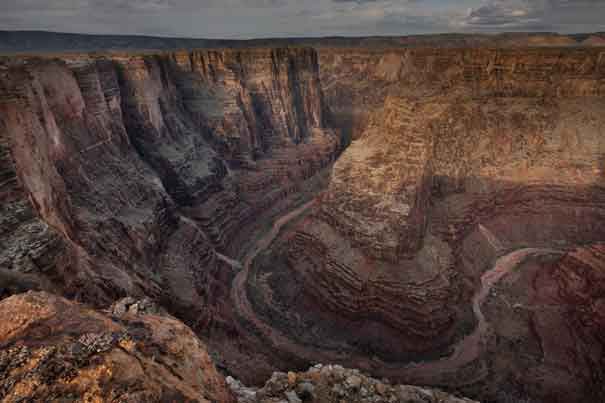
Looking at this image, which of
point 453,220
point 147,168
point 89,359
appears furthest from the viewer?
point 453,220

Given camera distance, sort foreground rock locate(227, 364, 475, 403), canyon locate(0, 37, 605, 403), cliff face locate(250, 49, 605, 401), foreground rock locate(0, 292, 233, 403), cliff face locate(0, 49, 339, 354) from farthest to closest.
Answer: cliff face locate(250, 49, 605, 401) → canyon locate(0, 37, 605, 403) → cliff face locate(0, 49, 339, 354) → foreground rock locate(227, 364, 475, 403) → foreground rock locate(0, 292, 233, 403)

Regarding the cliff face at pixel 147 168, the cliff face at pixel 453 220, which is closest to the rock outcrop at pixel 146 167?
the cliff face at pixel 147 168

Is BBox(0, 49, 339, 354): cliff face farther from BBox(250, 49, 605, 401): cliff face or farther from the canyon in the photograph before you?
BBox(250, 49, 605, 401): cliff face

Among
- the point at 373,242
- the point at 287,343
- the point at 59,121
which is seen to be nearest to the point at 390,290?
the point at 373,242

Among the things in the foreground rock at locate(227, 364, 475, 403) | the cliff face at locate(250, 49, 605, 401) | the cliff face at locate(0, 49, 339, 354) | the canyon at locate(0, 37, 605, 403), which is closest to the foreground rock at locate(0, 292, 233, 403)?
the canyon at locate(0, 37, 605, 403)

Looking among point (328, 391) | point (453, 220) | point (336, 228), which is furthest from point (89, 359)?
point (453, 220)

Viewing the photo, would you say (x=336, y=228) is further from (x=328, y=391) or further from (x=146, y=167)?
(x=146, y=167)

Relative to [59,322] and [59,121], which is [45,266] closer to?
[59,322]
